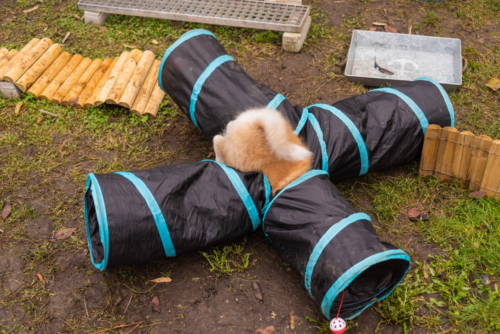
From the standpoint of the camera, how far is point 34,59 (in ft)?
16.6

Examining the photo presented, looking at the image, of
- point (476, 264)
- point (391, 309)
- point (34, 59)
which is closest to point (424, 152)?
point (476, 264)

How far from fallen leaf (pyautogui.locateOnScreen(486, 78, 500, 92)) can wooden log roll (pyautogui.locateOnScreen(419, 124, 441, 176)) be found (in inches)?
71.4

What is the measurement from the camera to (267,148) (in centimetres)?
322

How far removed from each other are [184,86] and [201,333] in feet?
7.51

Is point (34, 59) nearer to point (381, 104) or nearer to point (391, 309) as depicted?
point (381, 104)

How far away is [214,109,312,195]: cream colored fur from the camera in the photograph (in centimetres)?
314

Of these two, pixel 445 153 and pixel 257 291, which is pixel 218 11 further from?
pixel 257 291

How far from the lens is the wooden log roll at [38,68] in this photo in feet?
15.8

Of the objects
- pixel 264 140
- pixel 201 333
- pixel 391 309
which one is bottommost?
pixel 201 333

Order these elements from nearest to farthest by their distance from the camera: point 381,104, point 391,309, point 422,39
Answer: point 391,309 → point 381,104 → point 422,39

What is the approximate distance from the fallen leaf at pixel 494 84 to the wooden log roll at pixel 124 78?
442 centimetres

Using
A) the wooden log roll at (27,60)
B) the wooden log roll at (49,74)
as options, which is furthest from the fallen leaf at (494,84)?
the wooden log roll at (27,60)

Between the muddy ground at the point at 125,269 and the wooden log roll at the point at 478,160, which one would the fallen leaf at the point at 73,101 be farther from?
the wooden log roll at the point at 478,160

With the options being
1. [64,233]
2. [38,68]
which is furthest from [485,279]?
[38,68]
